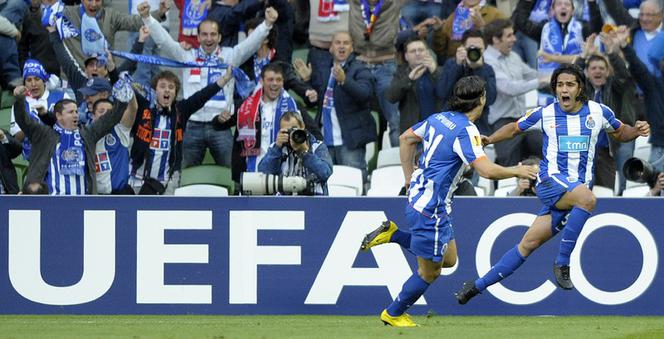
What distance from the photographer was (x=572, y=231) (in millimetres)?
10188

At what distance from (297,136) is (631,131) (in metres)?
3.13

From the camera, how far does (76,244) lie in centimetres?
1195

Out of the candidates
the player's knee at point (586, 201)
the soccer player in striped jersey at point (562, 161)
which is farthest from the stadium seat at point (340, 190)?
the player's knee at point (586, 201)

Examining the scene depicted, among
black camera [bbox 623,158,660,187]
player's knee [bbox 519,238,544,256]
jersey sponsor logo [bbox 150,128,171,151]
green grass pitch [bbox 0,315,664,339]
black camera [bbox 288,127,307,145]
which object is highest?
black camera [bbox 288,127,307,145]

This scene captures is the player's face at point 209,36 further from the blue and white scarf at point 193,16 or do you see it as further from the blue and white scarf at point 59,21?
the blue and white scarf at point 59,21

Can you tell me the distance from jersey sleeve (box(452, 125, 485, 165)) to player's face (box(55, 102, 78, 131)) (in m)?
4.92

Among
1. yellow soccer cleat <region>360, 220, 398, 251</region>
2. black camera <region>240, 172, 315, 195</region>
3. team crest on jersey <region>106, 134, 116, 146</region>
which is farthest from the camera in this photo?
team crest on jersey <region>106, 134, 116, 146</region>

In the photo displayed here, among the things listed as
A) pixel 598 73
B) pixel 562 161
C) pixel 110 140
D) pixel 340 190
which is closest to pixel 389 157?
pixel 340 190

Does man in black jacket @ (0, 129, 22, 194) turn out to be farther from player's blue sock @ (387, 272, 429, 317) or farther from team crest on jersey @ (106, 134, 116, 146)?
player's blue sock @ (387, 272, 429, 317)

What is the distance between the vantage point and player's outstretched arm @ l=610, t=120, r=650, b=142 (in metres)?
10.4

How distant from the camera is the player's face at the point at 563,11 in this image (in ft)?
46.8

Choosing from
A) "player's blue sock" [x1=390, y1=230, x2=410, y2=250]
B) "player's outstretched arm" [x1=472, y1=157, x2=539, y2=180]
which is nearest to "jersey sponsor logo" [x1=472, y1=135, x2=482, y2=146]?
"player's outstretched arm" [x1=472, y1=157, x2=539, y2=180]

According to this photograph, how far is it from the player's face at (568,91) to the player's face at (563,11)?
13.2 feet

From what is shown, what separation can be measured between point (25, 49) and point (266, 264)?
486cm
